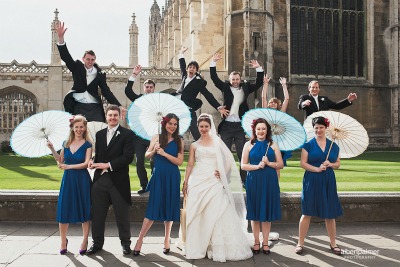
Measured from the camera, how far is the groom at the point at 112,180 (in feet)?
16.9

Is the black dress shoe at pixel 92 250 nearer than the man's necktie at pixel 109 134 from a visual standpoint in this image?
Yes

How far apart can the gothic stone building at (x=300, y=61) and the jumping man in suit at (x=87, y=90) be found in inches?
682

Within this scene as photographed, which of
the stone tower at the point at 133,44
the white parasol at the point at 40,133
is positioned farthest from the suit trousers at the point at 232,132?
the stone tower at the point at 133,44

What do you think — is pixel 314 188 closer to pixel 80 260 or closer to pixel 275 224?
pixel 275 224

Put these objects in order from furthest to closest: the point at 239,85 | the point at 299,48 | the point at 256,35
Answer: the point at 299,48 → the point at 256,35 → the point at 239,85

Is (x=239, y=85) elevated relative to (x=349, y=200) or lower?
elevated

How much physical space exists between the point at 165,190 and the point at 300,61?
72.5 feet

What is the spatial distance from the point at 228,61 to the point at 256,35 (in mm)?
1990

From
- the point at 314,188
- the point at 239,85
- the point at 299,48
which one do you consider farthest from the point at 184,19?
the point at 314,188

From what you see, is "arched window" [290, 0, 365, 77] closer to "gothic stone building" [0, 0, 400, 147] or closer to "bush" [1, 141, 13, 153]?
"gothic stone building" [0, 0, 400, 147]

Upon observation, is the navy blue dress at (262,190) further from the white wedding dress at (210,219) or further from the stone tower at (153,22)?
the stone tower at (153,22)

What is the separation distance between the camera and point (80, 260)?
4.81 meters

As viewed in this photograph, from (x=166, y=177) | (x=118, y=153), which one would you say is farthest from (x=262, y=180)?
(x=118, y=153)

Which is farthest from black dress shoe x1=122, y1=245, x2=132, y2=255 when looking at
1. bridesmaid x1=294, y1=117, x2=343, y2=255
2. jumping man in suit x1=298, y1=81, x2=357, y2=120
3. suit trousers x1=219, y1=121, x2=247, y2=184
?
jumping man in suit x1=298, y1=81, x2=357, y2=120
